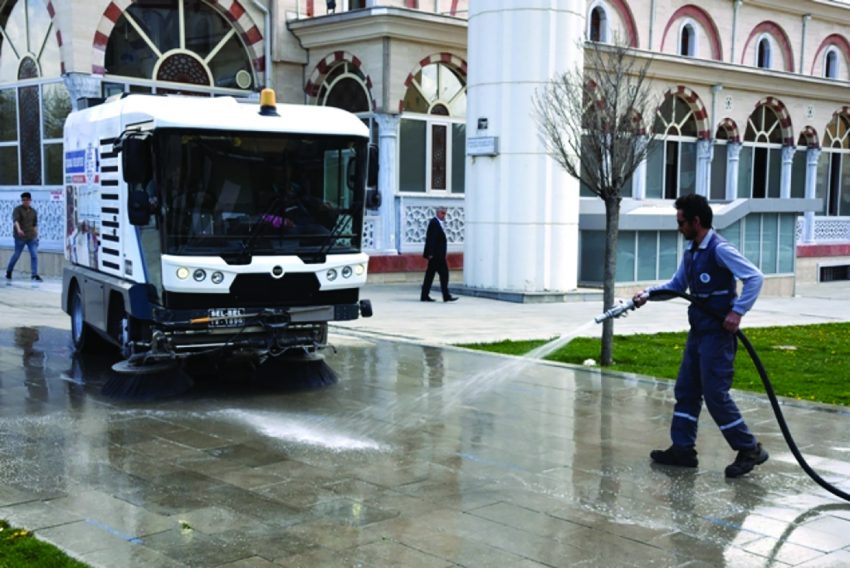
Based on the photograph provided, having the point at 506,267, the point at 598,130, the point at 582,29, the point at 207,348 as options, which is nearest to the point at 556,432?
the point at 207,348

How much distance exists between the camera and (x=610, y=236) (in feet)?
39.7

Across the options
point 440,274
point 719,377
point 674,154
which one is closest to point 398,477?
point 719,377

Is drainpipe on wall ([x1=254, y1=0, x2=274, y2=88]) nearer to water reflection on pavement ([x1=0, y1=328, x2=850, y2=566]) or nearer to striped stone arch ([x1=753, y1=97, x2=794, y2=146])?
water reflection on pavement ([x1=0, y1=328, x2=850, y2=566])

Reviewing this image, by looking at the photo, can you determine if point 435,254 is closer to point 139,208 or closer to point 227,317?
point 227,317

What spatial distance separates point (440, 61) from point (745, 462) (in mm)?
17095

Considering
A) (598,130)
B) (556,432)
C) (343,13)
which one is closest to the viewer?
(556,432)

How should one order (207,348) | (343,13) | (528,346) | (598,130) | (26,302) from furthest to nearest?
(343,13), (26,302), (528,346), (598,130), (207,348)

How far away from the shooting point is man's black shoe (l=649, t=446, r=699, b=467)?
295 inches

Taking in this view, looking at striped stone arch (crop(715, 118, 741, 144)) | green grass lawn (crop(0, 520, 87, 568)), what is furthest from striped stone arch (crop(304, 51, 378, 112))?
green grass lawn (crop(0, 520, 87, 568))

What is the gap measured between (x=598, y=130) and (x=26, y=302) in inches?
420

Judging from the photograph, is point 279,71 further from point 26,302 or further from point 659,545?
point 659,545

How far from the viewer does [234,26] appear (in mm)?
22625

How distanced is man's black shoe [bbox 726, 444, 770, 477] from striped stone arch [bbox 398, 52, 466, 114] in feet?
52.6

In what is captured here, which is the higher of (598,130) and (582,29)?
(582,29)
